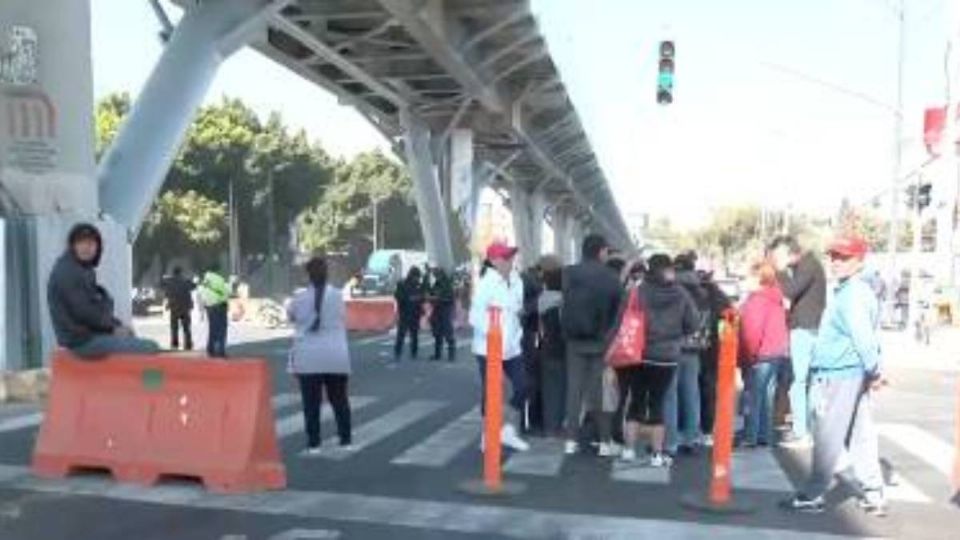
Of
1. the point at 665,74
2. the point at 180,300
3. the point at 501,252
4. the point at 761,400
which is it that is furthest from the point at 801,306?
the point at 180,300

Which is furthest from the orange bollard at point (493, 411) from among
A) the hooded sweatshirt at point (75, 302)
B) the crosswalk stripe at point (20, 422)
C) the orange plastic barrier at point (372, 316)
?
the orange plastic barrier at point (372, 316)

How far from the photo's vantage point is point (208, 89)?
74.0 ft

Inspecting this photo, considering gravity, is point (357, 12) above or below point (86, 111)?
above

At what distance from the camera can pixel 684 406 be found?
37.1 ft

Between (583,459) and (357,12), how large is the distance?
61.6 ft

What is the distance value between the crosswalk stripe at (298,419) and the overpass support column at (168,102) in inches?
242

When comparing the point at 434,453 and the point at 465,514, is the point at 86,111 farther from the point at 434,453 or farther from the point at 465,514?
the point at 465,514

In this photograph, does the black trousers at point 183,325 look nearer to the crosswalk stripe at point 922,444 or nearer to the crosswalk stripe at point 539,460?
the crosswalk stripe at point 539,460

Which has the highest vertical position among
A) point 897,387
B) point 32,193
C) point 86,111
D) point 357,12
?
point 357,12

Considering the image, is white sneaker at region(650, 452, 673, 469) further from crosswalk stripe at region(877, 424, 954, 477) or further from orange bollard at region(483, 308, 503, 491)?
crosswalk stripe at region(877, 424, 954, 477)

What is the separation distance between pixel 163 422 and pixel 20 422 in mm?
4127

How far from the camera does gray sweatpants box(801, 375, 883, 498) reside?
8.50m

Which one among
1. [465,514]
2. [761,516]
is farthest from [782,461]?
→ [465,514]

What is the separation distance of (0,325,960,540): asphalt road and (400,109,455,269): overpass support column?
95.5 ft
